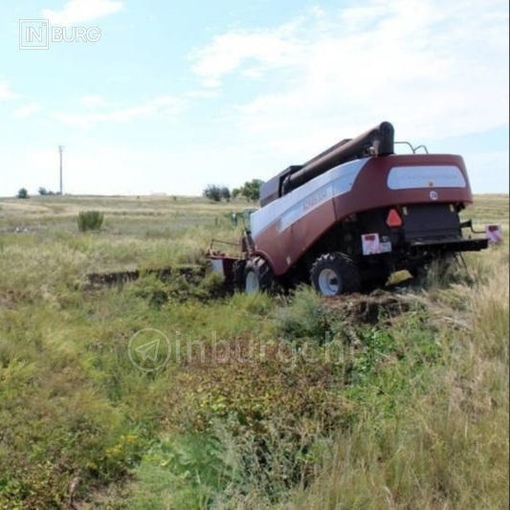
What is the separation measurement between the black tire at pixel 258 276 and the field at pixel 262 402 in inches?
42.7

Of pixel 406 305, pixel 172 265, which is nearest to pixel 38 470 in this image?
pixel 406 305

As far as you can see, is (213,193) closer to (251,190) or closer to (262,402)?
(251,190)

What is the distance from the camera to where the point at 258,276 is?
820 centimetres

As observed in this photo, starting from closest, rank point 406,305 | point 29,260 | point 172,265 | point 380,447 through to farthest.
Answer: point 380,447 → point 406,305 → point 29,260 → point 172,265

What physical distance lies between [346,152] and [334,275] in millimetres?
1506

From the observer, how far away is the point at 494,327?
4293 millimetres

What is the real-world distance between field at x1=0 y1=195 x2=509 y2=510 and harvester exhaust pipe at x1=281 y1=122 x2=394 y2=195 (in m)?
1.65

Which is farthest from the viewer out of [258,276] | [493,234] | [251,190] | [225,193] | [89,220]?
[89,220]

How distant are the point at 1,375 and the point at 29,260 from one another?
385 cm

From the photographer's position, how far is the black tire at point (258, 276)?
805cm

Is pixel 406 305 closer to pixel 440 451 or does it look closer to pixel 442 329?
pixel 442 329

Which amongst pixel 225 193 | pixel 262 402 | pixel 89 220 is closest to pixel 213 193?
pixel 225 193

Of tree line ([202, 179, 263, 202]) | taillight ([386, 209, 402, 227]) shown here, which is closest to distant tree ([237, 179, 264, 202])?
tree line ([202, 179, 263, 202])

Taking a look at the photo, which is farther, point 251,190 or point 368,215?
point 251,190
